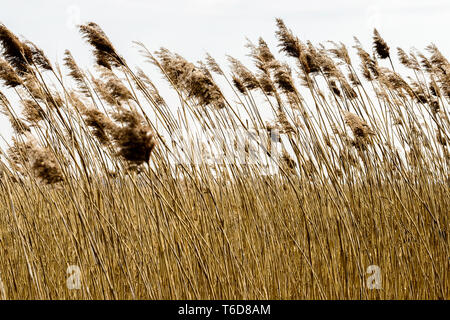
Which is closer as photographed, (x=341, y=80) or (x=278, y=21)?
(x=278, y=21)

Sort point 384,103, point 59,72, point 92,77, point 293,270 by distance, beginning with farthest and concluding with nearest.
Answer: point 384,103 < point 92,77 < point 293,270 < point 59,72

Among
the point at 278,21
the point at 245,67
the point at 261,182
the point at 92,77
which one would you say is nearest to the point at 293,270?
the point at 261,182

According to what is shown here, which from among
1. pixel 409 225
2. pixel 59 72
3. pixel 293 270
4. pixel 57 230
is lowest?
pixel 293 270

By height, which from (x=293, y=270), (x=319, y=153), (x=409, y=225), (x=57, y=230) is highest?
(x=319, y=153)

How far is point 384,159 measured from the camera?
3.23m

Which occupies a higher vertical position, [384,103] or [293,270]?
[384,103]

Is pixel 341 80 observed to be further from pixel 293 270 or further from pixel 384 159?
pixel 293 270

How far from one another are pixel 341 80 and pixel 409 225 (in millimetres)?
1120

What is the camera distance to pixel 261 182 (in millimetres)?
3166

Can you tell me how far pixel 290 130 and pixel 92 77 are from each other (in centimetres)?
132

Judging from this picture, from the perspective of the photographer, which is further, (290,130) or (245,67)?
(245,67)

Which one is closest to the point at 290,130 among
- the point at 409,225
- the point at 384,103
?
the point at 409,225
